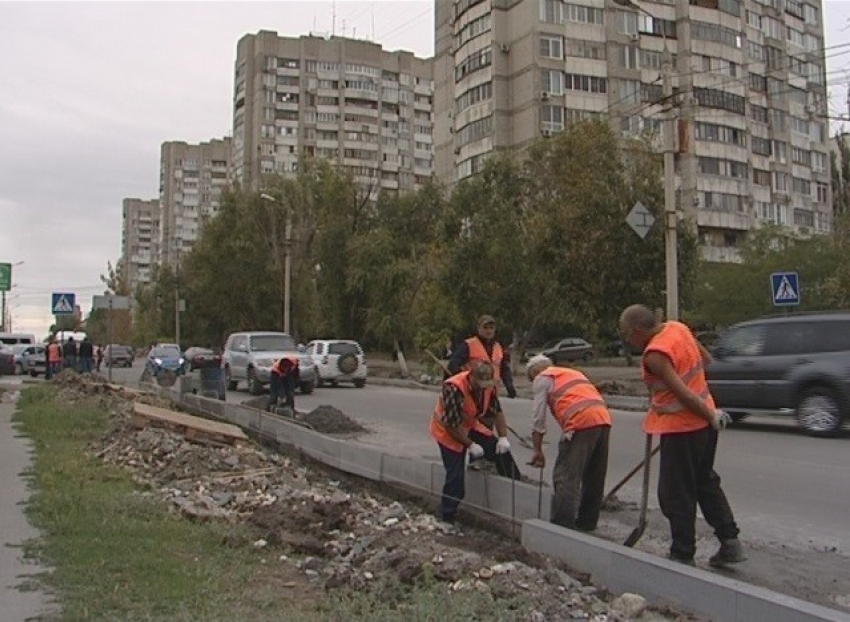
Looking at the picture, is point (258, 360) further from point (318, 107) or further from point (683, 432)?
point (318, 107)

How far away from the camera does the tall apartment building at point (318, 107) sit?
97.6 meters

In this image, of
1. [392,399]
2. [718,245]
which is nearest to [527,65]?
[718,245]

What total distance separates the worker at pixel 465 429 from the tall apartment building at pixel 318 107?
89048 millimetres

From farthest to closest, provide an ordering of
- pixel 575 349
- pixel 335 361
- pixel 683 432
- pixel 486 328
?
pixel 575 349 → pixel 335 361 → pixel 486 328 → pixel 683 432

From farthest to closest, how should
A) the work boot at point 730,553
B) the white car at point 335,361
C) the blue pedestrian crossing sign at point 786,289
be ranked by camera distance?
the white car at point 335,361 < the blue pedestrian crossing sign at point 786,289 < the work boot at point 730,553

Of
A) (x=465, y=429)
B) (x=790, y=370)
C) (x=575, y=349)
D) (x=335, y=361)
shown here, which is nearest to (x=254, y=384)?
(x=335, y=361)

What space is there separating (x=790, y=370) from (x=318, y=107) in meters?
90.0

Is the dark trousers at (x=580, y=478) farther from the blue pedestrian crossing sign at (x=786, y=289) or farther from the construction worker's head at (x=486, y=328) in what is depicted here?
the blue pedestrian crossing sign at (x=786, y=289)

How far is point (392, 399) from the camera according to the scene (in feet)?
78.5

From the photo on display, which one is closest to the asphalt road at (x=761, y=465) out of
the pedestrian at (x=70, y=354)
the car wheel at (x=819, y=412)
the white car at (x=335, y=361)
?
the car wheel at (x=819, y=412)

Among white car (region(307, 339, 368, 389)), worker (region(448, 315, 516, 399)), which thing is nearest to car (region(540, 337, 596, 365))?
white car (region(307, 339, 368, 389))

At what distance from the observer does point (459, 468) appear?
309 inches

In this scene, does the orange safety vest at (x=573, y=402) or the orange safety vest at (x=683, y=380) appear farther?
the orange safety vest at (x=573, y=402)

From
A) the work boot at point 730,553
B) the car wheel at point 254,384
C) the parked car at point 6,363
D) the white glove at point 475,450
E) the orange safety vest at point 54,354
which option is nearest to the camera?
the work boot at point 730,553
